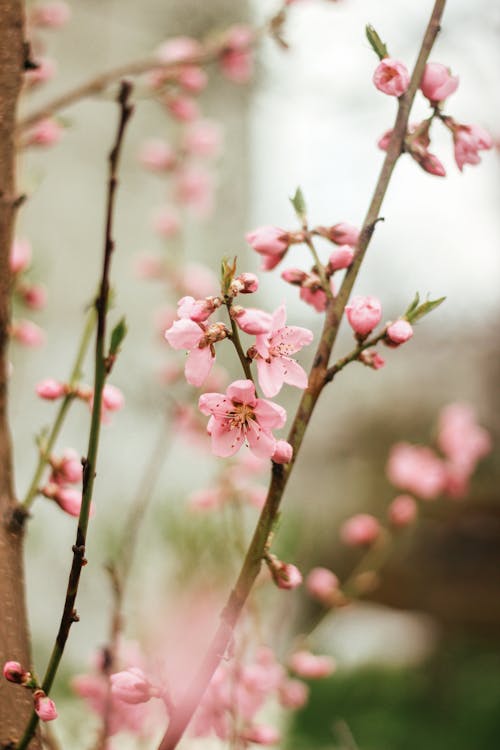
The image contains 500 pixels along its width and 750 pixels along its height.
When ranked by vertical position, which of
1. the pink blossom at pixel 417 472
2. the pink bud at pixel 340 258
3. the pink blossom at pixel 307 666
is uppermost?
the pink bud at pixel 340 258

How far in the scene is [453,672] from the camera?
2502mm

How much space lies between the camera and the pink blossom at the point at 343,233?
0.41m

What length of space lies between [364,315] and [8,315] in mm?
221

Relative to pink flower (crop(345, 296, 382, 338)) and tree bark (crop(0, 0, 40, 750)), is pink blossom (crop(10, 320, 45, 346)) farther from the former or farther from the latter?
pink flower (crop(345, 296, 382, 338))

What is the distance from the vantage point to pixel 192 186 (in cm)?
135

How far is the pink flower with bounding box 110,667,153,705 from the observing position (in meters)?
0.37

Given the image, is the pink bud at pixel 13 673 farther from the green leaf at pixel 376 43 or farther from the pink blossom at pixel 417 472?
the pink blossom at pixel 417 472

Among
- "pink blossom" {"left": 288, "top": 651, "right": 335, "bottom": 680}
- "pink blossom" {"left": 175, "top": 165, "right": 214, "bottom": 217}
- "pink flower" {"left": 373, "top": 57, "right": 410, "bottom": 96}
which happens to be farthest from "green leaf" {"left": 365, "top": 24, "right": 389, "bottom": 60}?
"pink blossom" {"left": 175, "top": 165, "right": 214, "bottom": 217}

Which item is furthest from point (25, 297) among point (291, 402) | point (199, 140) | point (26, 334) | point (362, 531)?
point (291, 402)

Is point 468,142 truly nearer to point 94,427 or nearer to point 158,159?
point 94,427

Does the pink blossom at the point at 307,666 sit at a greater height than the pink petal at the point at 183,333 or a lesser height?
lesser

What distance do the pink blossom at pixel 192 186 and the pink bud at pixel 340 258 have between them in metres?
0.99

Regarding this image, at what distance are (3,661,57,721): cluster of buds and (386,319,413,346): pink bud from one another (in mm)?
223

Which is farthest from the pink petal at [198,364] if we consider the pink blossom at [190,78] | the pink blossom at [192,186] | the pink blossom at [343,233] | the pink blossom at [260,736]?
the pink blossom at [192,186]
